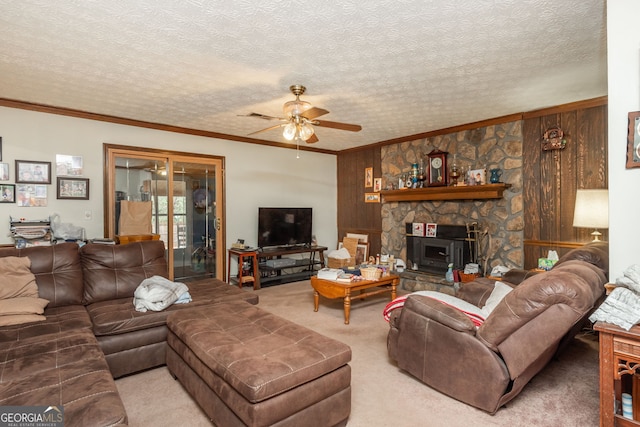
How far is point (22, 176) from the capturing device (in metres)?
3.88

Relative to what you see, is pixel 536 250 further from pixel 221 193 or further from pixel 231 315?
pixel 221 193

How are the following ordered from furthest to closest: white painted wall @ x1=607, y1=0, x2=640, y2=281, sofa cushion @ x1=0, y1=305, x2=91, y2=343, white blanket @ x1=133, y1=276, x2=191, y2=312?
1. white blanket @ x1=133, y1=276, x2=191, y2=312
2. sofa cushion @ x1=0, y1=305, x2=91, y2=343
3. white painted wall @ x1=607, y1=0, x2=640, y2=281

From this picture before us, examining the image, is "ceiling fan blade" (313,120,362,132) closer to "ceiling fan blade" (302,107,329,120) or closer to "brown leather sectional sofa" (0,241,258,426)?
"ceiling fan blade" (302,107,329,120)

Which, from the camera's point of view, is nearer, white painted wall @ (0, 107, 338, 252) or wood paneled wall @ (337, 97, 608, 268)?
wood paneled wall @ (337, 97, 608, 268)

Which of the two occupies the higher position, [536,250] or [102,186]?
[102,186]

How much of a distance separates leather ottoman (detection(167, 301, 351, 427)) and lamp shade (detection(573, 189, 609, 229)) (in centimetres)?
305

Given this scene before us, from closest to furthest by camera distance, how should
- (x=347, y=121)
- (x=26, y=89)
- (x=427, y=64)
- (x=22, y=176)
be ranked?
(x=427, y=64) < (x=26, y=89) < (x=22, y=176) < (x=347, y=121)

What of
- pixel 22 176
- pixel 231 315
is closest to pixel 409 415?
pixel 231 315

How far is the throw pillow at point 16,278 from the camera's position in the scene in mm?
2623

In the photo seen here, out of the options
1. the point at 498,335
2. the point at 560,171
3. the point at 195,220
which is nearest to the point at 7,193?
the point at 195,220

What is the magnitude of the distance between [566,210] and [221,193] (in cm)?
491

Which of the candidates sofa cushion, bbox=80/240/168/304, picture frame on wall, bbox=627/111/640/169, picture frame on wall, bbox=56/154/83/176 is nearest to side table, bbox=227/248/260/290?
sofa cushion, bbox=80/240/168/304

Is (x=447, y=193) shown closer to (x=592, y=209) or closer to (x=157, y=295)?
(x=592, y=209)

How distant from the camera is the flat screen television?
227 inches
